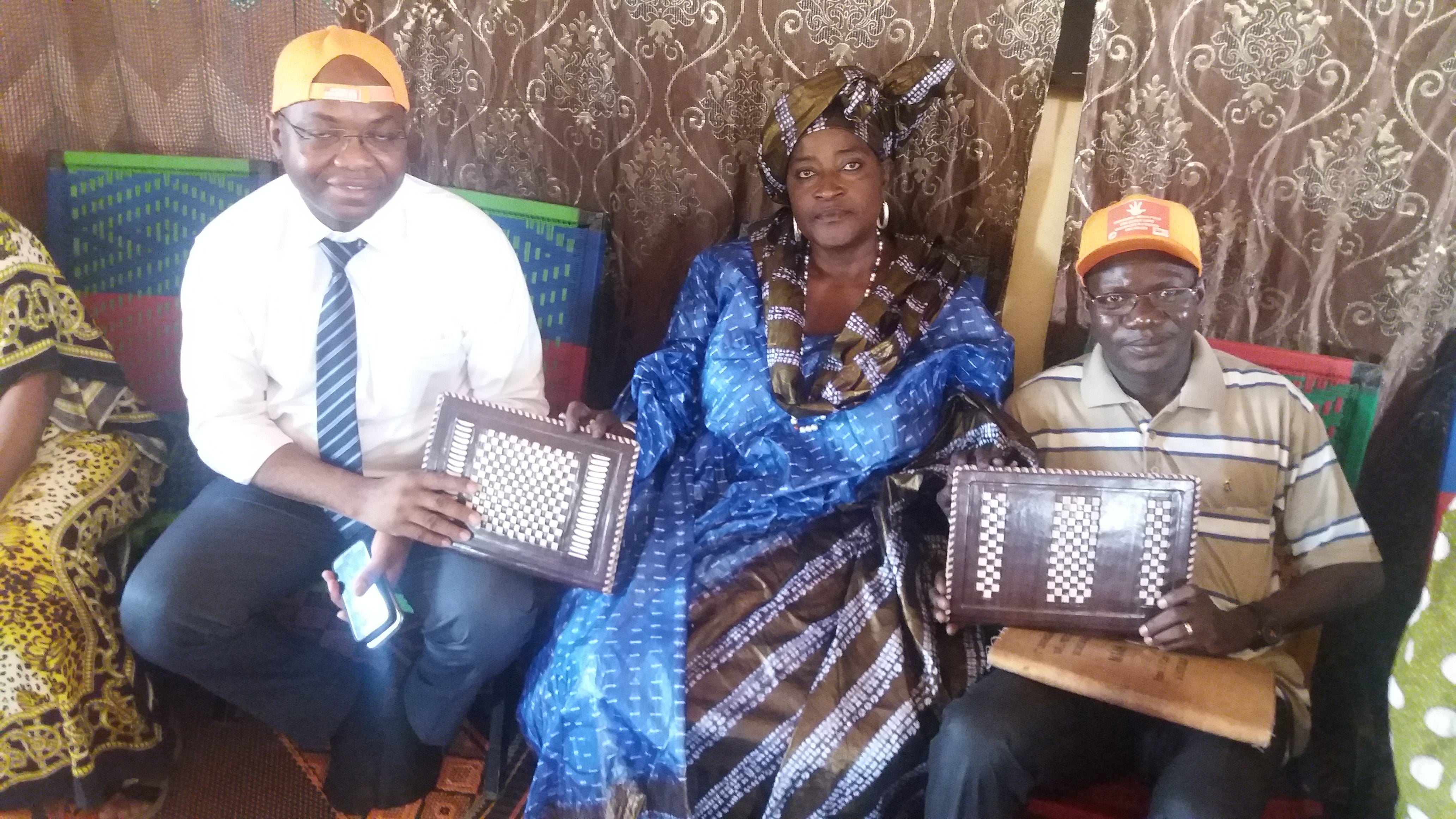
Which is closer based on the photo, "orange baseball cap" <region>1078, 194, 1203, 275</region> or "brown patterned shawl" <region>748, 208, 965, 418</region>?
"orange baseball cap" <region>1078, 194, 1203, 275</region>

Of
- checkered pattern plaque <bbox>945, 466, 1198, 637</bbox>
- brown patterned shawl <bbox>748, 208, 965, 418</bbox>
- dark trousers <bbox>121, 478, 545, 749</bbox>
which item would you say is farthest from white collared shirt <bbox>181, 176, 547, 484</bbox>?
checkered pattern plaque <bbox>945, 466, 1198, 637</bbox>

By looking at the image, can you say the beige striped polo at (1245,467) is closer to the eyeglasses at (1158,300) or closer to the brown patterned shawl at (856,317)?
the eyeglasses at (1158,300)

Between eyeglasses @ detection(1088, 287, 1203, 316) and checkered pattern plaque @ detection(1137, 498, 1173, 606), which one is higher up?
eyeglasses @ detection(1088, 287, 1203, 316)

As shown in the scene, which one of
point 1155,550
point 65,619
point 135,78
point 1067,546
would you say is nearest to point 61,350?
point 65,619

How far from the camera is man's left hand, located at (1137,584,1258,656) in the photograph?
1518 millimetres

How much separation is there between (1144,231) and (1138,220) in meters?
0.03

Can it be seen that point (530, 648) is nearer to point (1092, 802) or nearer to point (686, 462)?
point (686, 462)

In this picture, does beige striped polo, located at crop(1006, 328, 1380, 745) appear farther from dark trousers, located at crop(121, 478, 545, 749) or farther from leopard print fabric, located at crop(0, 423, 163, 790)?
leopard print fabric, located at crop(0, 423, 163, 790)

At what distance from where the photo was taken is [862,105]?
200 cm

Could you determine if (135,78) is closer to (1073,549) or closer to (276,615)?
(276,615)

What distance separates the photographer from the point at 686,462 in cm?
207

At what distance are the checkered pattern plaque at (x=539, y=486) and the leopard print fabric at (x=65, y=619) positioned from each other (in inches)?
31.1

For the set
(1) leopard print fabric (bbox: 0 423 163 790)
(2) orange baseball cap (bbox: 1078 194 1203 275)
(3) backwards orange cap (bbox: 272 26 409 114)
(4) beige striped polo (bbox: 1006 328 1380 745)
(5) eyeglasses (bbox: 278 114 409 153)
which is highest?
(3) backwards orange cap (bbox: 272 26 409 114)

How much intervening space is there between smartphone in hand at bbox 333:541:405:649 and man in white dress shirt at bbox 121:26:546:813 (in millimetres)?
38
